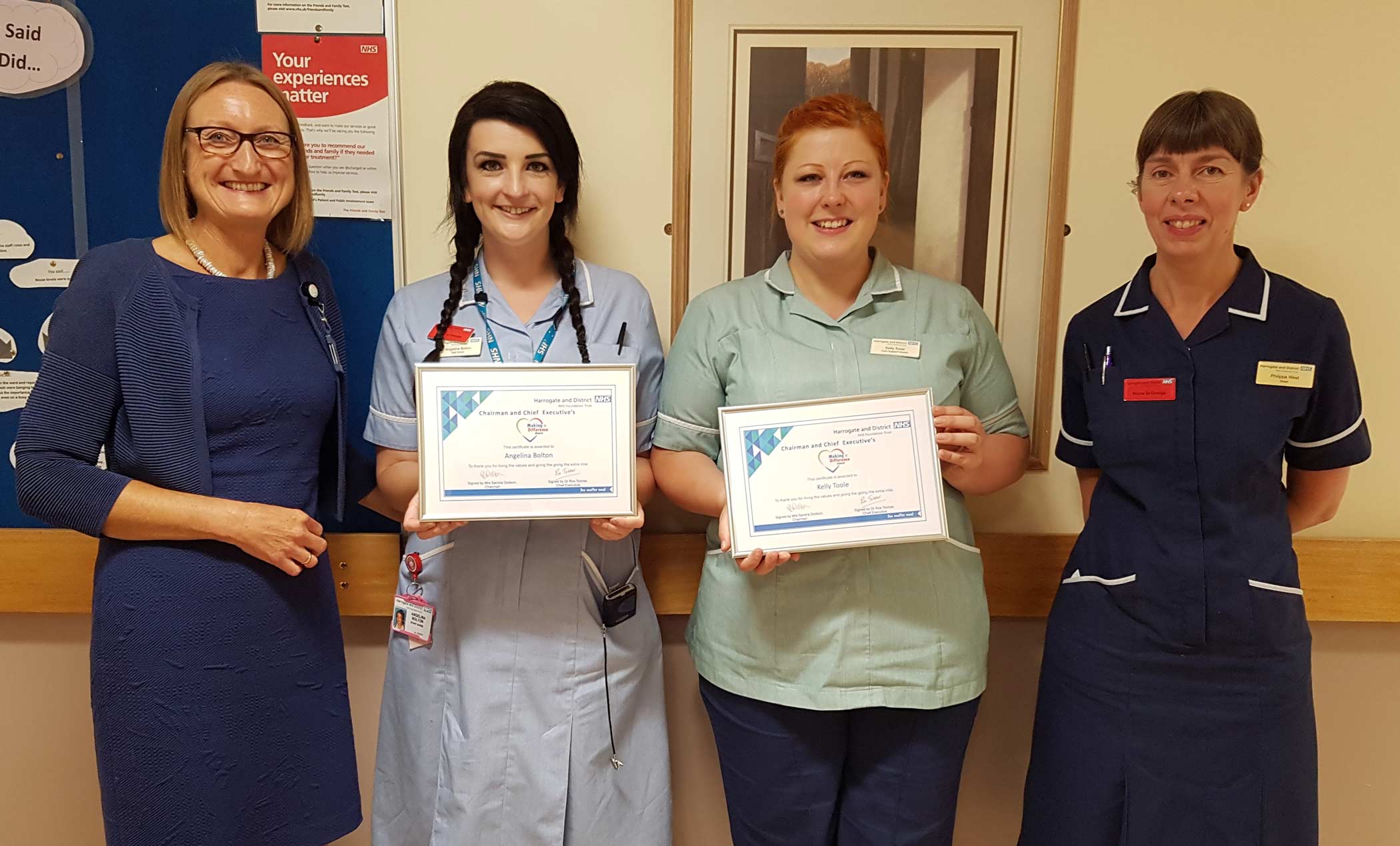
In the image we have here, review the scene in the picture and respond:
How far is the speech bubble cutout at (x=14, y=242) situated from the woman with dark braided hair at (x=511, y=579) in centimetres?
103

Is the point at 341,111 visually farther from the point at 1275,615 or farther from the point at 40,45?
the point at 1275,615

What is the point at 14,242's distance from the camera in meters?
1.91

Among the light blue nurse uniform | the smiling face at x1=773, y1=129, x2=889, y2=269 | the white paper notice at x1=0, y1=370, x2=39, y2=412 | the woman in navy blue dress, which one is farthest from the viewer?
the white paper notice at x1=0, y1=370, x2=39, y2=412

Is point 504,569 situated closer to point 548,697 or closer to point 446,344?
point 548,697

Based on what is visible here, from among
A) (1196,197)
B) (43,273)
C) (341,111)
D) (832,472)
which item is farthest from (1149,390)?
(43,273)

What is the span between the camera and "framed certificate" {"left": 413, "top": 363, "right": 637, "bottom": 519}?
4.68ft

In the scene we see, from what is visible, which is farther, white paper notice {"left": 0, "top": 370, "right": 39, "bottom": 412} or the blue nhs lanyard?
white paper notice {"left": 0, "top": 370, "right": 39, "bottom": 412}

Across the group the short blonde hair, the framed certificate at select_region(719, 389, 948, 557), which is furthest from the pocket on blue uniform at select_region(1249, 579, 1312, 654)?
the short blonde hair

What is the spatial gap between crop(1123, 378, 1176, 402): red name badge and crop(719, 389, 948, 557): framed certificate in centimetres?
43

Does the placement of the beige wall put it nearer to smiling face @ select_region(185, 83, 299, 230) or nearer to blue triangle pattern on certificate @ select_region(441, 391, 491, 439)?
smiling face @ select_region(185, 83, 299, 230)

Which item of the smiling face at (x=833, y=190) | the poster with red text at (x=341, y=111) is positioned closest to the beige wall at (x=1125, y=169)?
the poster with red text at (x=341, y=111)

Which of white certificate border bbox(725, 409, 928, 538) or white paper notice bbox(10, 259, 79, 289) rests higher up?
white paper notice bbox(10, 259, 79, 289)

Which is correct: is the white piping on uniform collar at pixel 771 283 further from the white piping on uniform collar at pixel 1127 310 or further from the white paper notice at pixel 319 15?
Answer: the white paper notice at pixel 319 15

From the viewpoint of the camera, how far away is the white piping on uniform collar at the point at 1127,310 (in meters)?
1.57
